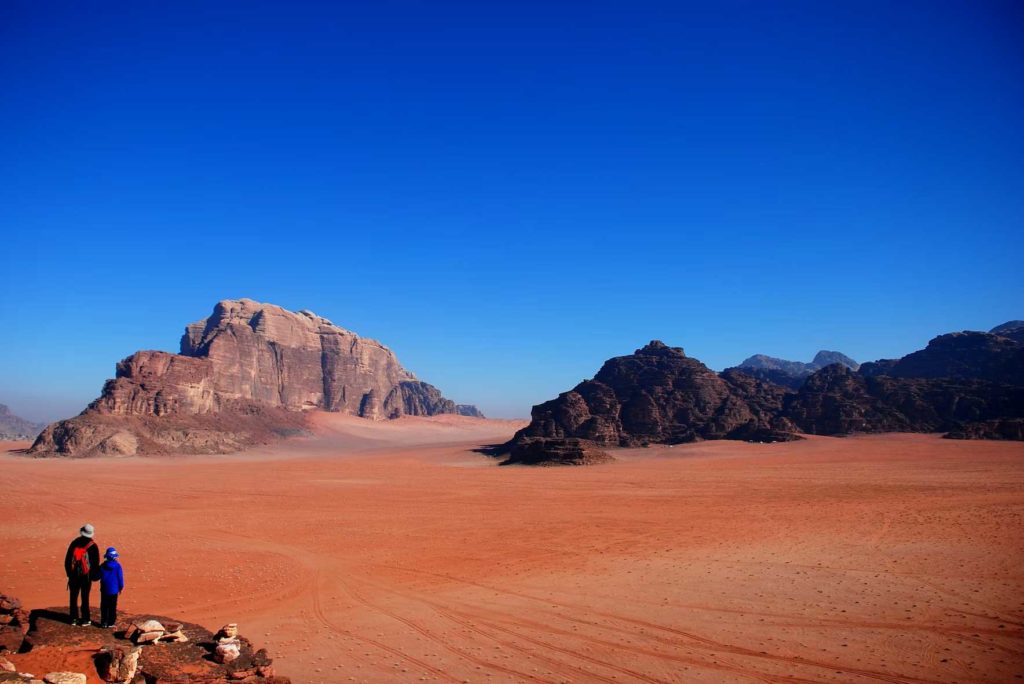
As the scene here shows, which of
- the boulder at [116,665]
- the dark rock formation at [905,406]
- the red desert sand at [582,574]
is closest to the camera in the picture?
the boulder at [116,665]

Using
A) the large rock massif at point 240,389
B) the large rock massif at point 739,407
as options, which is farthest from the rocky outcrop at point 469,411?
the large rock massif at point 739,407

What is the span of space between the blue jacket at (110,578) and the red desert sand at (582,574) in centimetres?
230

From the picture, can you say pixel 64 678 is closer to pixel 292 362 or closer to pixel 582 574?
pixel 582 574

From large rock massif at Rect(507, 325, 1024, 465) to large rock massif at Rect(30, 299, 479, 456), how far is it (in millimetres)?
39133

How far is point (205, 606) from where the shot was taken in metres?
11.5

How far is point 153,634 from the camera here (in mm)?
7508

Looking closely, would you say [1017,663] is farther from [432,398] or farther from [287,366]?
[432,398]

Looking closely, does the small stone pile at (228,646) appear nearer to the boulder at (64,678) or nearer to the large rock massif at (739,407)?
the boulder at (64,678)

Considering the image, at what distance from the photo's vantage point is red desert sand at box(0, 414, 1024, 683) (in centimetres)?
877

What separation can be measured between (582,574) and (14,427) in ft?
570

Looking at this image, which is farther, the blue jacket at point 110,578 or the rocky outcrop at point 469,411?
the rocky outcrop at point 469,411

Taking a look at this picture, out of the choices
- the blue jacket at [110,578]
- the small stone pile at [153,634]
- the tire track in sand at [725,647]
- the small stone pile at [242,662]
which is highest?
the blue jacket at [110,578]

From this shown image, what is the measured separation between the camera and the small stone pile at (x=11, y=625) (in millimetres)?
7305

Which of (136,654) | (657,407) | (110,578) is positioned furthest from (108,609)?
(657,407)
